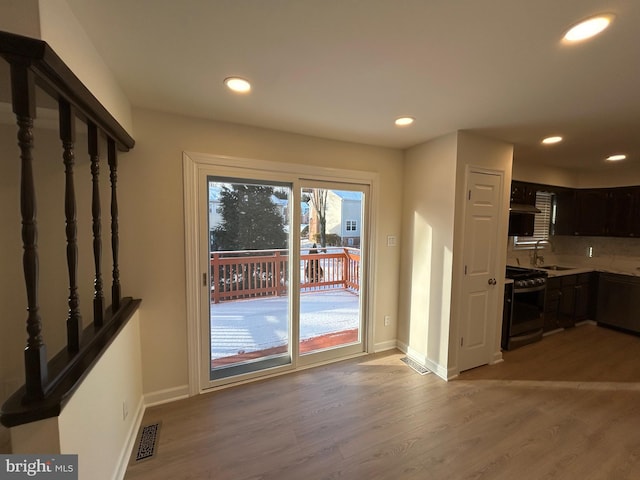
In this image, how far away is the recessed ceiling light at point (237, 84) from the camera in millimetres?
1678

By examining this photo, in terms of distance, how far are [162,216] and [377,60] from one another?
1945 millimetres

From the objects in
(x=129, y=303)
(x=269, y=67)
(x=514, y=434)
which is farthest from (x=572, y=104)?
(x=129, y=303)

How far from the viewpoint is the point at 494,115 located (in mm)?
2150

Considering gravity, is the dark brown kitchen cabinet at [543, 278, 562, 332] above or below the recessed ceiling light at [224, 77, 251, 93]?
below

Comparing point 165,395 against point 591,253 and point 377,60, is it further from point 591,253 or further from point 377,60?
point 591,253

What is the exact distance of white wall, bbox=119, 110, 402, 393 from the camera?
2.12m

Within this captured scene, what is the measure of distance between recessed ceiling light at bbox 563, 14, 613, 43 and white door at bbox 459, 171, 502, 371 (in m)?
1.45

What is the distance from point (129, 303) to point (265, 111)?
1838 mm

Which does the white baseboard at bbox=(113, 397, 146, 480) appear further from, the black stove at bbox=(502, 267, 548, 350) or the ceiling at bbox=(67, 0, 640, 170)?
the black stove at bbox=(502, 267, 548, 350)

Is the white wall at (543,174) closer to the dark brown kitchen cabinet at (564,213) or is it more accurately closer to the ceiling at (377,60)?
the dark brown kitchen cabinet at (564,213)

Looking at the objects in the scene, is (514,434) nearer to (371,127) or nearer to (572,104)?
(572,104)

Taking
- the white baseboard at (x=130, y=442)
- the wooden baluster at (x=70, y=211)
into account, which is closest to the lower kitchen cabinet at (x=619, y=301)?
the white baseboard at (x=130, y=442)

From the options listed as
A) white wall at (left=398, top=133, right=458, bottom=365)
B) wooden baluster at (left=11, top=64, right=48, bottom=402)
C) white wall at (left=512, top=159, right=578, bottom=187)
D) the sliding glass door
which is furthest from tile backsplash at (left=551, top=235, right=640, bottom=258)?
wooden baluster at (left=11, top=64, right=48, bottom=402)

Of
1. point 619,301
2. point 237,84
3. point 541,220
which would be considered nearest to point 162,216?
point 237,84
